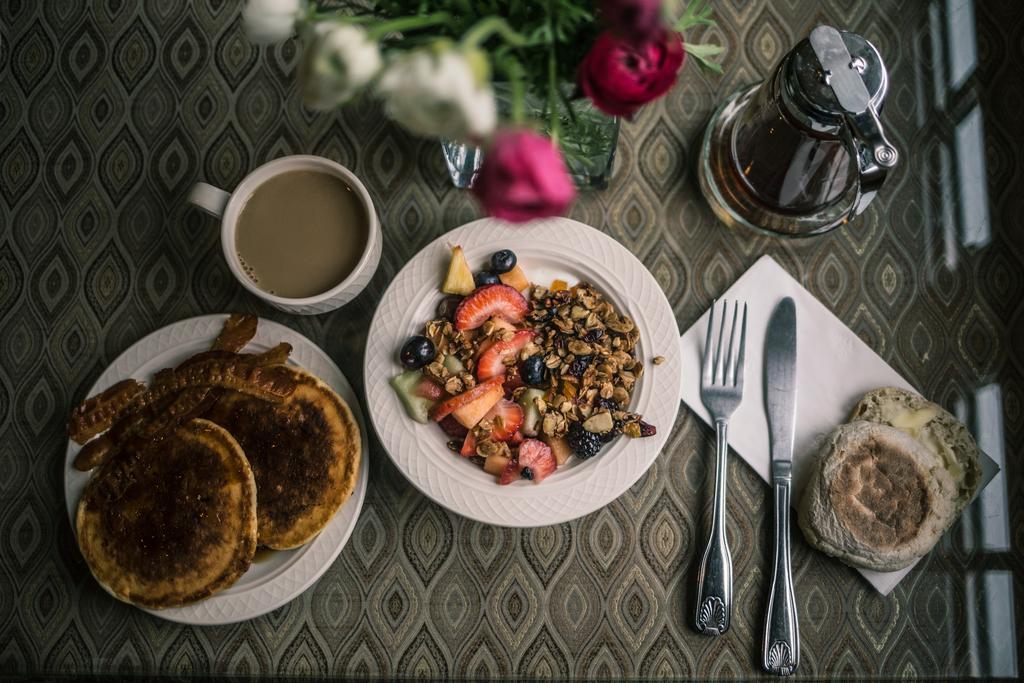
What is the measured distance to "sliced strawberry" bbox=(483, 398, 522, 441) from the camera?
3.41 feet

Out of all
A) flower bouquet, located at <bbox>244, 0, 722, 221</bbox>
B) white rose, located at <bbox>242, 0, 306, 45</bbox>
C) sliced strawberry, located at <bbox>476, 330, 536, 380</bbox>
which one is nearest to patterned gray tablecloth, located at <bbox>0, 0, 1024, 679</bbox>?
sliced strawberry, located at <bbox>476, 330, 536, 380</bbox>

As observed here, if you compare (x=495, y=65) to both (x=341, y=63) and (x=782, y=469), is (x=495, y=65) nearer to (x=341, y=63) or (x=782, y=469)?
(x=341, y=63)

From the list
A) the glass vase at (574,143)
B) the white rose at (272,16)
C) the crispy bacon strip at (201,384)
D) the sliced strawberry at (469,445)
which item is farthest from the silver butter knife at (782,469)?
the white rose at (272,16)

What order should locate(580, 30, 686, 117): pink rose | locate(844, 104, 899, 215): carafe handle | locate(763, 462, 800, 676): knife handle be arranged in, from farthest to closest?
locate(763, 462, 800, 676): knife handle → locate(844, 104, 899, 215): carafe handle → locate(580, 30, 686, 117): pink rose

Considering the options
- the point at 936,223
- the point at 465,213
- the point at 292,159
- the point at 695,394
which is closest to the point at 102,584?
the point at 292,159

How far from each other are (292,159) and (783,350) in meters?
0.84

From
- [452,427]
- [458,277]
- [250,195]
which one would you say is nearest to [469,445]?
[452,427]

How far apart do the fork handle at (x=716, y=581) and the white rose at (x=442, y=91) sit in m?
0.82

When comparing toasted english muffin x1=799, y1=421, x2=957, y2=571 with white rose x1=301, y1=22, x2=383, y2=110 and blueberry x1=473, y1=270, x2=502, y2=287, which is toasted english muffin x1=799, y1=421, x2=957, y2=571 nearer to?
blueberry x1=473, y1=270, x2=502, y2=287

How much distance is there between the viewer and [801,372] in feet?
3.90

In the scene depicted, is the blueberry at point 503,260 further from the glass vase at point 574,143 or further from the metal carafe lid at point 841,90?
the metal carafe lid at point 841,90

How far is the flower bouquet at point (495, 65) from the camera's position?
1.58 ft

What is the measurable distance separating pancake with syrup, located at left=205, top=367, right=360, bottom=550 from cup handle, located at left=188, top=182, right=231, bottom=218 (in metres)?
0.27

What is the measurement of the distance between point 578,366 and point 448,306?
0.22 meters
